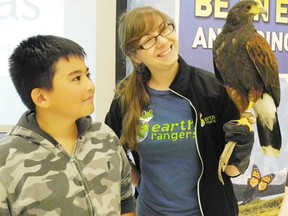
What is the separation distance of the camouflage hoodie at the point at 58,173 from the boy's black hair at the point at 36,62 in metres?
0.09

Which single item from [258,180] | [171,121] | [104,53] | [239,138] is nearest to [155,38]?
[171,121]

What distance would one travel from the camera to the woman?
3.67 feet

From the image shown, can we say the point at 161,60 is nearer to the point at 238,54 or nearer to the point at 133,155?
the point at 238,54

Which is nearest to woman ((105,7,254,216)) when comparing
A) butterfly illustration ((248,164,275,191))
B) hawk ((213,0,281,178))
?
hawk ((213,0,281,178))

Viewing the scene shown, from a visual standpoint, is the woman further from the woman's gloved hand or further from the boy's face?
the boy's face

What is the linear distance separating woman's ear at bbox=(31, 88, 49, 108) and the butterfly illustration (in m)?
1.05

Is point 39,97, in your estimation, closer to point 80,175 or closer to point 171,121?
point 80,175

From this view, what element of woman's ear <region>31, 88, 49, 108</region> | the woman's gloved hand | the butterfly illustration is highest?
woman's ear <region>31, 88, 49, 108</region>

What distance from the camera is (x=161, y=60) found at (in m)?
1.11

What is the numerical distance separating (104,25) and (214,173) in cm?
94

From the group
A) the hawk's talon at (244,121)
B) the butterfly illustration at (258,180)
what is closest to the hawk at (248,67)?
the hawk's talon at (244,121)

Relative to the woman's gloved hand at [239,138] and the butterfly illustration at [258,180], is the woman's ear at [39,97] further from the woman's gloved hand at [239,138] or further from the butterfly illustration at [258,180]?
the butterfly illustration at [258,180]

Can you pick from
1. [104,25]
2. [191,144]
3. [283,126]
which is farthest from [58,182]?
[283,126]

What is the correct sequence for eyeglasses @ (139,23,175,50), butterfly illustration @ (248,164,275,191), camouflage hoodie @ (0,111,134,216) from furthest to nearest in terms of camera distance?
1. butterfly illustration @ (248,164,275,191)
2. eyeglasses @ (139,23,175,50)
3. camouflage hoodie @ (0,111,134,216)
